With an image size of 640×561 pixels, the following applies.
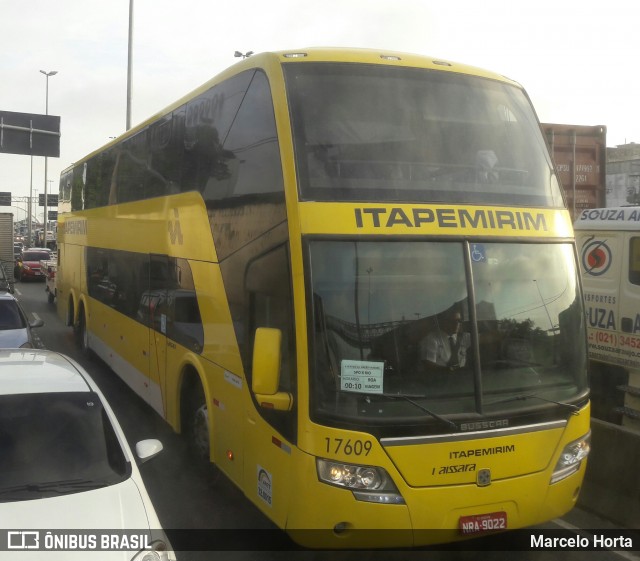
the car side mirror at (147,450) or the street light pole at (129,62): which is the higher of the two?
the street light pole at (129,62)

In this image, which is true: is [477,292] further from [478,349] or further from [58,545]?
[58,545]

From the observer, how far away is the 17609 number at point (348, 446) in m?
4.49

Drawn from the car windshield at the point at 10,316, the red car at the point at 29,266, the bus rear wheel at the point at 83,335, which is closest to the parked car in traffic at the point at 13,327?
the car windshield at the point at 10,316

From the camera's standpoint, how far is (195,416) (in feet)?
23.6

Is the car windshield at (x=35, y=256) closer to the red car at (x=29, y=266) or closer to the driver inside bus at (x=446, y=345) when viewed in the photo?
the red car at (x=29, y=266)

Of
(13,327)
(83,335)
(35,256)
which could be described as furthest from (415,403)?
(35,256)

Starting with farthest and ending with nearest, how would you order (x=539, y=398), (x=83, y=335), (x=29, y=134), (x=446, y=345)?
(x=29, y=134)
(x=83, y=335)
(x=539, y=398)
(x=446, y=345)

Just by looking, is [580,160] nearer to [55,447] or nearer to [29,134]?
[55,447]

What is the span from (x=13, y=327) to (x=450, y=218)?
8.25 metres

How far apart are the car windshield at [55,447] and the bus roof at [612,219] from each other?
21.6 feet

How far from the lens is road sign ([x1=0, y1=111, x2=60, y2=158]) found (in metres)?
21.5

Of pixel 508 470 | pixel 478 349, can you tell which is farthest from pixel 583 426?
pixel 478 349

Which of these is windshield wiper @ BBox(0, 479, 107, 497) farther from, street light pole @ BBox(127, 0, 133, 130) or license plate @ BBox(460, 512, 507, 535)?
street light pole @ BBox(127, 0, 133, 130)

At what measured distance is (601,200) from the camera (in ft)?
46.8
